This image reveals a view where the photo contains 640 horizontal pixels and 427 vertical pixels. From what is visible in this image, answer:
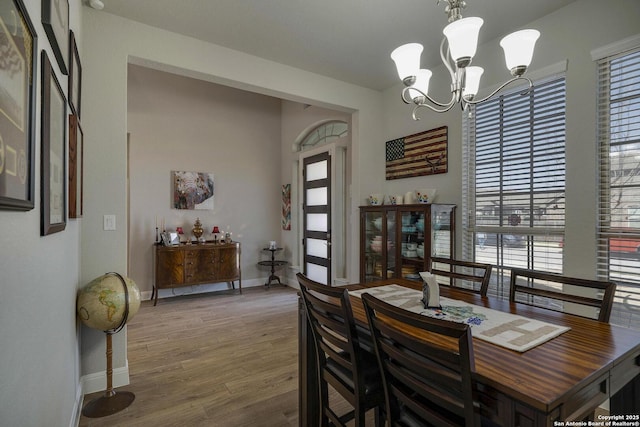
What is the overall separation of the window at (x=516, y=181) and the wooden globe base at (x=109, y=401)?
3.13 m

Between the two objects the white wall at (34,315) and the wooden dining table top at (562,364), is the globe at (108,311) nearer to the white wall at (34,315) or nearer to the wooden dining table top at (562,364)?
the white wall at (34,315)

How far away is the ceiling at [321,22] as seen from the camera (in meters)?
2.52

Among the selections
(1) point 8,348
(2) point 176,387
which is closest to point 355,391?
(1) point 8,348

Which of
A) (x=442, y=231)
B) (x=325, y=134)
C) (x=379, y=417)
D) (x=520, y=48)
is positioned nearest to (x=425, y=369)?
(x=379, y=417)

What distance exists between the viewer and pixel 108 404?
7.43 ft

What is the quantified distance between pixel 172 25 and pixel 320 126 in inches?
110

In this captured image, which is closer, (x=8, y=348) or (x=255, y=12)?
(x=8, y=348)

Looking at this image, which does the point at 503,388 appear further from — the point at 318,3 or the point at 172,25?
the point at 172,25

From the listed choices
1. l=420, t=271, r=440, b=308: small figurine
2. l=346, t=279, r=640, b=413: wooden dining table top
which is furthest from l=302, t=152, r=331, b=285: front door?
l=346, t=279, r=640, b=413: wooden dining table top

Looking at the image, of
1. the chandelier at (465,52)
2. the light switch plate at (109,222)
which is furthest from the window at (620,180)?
the light switch plate at (109,222)

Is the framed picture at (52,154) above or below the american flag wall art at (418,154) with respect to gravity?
below

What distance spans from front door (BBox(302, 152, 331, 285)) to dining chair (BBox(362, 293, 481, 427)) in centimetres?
358

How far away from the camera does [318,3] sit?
2.50 m

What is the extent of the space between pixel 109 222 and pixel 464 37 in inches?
105
